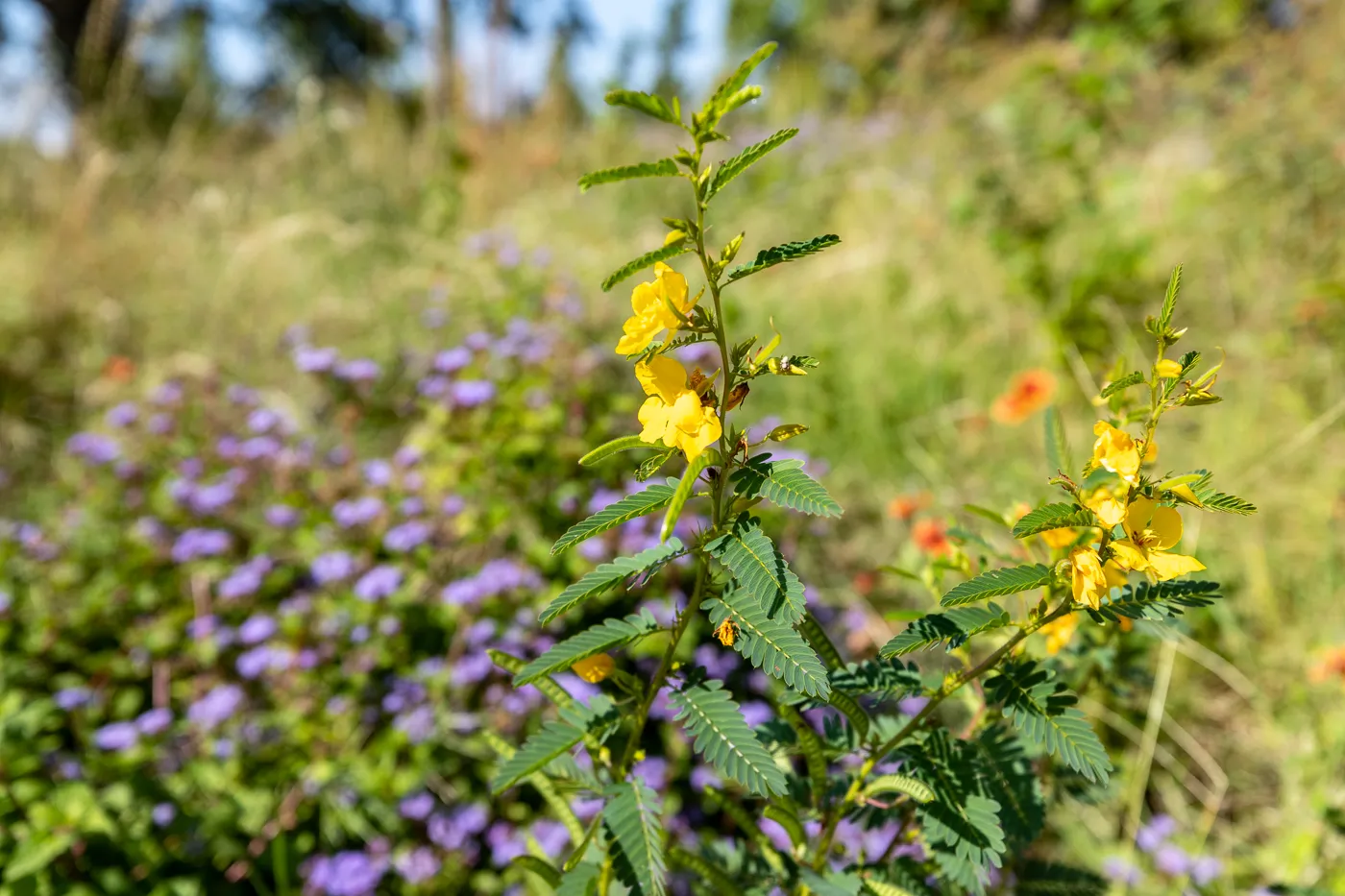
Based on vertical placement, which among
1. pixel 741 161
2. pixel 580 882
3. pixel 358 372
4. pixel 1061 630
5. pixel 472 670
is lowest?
pixel 472 670

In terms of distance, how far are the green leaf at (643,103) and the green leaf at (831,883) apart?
0.60m

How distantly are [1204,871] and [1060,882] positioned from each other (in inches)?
23.3

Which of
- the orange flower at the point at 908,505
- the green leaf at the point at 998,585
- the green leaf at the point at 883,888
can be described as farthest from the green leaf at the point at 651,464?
the orange flower at the point at 908,505

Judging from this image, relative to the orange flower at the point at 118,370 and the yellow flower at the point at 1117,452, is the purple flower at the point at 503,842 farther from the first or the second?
the orange flower at the point at 118,370

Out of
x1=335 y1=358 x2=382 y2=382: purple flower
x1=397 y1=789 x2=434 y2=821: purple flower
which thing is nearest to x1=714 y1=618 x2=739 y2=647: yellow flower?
x1=397 y1=789 x2=434 y2=821: purple flower

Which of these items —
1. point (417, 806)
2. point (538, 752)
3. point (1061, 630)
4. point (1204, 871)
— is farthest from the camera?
point (417, 806)

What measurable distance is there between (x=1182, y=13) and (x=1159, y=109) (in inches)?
30.3

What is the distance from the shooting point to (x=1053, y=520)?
1.80 feet

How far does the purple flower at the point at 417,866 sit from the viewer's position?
1.28m

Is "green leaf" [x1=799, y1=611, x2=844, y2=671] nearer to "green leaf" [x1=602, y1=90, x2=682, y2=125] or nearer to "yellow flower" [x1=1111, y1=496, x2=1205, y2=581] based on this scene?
"yellow flower" [x1=1111, y1=496, x2=1205, y2=581]

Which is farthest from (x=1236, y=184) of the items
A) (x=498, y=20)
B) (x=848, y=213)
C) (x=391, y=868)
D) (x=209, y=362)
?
(x=498, y=20)

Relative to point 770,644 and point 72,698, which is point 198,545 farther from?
point 770,644

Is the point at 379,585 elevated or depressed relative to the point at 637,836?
depressed

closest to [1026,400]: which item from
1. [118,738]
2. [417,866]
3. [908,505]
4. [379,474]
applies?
[908,505]
